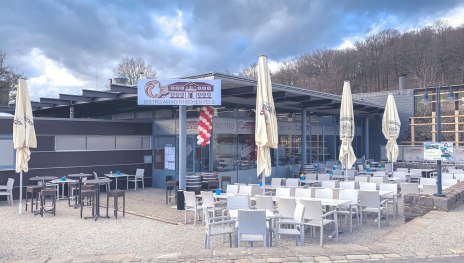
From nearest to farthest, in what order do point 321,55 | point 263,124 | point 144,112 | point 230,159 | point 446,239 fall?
point 446,239, point 263,124, point 230,159, point 144,112, point 321,55

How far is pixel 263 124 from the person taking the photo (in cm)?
808

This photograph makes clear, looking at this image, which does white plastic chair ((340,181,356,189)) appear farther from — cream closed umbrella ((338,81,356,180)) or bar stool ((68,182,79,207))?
bar stool ((68,182,79,207))

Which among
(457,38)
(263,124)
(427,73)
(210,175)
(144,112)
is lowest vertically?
(210,175)

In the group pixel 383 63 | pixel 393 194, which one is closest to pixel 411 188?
pixel 393 194

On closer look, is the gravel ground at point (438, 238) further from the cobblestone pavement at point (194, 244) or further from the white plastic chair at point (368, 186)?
the white plastic chair at point (368, 186)

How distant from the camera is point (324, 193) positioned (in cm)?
843

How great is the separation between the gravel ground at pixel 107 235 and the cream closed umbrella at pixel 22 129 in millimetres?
1285

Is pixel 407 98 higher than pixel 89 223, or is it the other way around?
pixel 407 98

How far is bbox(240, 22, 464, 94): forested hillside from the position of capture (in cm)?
4203

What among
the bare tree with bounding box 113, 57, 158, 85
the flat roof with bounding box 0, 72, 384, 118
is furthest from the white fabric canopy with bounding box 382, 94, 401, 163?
the bare tree with bounding box 113, 57, 158, 85

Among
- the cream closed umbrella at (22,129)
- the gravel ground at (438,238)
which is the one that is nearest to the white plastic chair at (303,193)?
the gravel ground at (438,238)

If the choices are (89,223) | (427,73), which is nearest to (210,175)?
(89,223)

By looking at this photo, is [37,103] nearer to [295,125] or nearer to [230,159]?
[230,159]

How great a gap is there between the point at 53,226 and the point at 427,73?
38.9 metres
